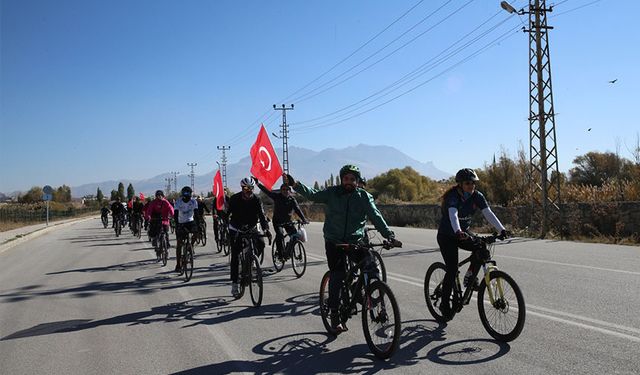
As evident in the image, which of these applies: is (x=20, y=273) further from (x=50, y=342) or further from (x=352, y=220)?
(x=352, y=220)

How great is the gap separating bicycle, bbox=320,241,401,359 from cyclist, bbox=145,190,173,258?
8572mm

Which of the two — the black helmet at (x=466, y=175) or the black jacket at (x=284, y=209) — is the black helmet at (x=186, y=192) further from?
the black helmet at (x=466, y=175)

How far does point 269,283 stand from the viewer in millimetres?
10070

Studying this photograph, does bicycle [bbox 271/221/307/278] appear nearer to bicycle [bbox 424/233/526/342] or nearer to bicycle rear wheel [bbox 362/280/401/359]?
bicycle [bbox 424/233/526/342]

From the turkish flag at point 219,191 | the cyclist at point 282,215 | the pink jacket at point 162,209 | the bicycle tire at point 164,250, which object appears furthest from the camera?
the turkish flag at point 219,191

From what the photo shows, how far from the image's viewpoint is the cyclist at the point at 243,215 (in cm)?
853

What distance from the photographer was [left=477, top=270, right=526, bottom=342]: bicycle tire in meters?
5.30

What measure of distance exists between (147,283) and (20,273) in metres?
4.69

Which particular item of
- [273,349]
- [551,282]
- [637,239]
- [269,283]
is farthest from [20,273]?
[637,239]

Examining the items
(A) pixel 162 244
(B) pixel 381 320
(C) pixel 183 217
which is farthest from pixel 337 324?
(A) pixel 162 244

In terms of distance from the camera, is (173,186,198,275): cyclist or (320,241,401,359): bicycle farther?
(173,186,198,275): cyclist

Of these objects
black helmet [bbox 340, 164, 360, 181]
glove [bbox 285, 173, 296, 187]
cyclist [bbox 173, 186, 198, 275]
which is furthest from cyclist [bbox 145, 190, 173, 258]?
black helmet [bbox 340, 164, 360, 181]

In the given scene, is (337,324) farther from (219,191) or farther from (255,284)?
(219,191)

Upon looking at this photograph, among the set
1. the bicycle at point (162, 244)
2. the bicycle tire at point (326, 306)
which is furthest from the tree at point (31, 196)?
the bicycle tire at point (326, 306)
